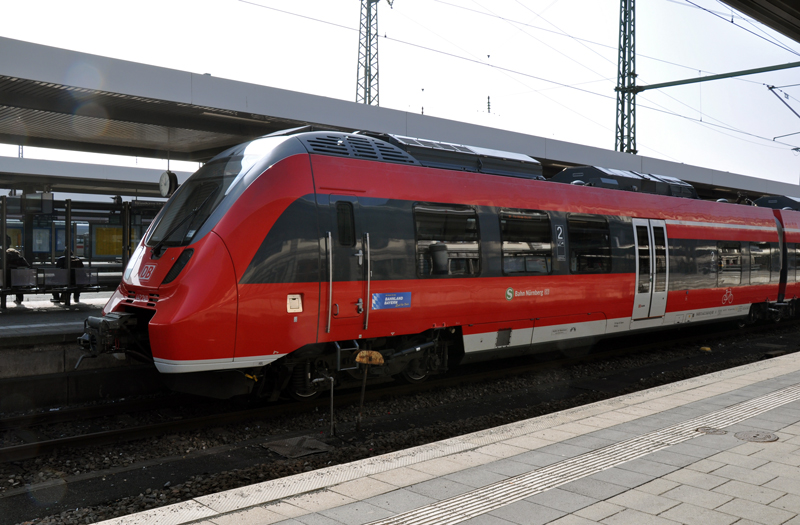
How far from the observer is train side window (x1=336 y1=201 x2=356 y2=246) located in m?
7.31

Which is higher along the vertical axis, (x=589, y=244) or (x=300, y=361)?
(x=589, y=244)

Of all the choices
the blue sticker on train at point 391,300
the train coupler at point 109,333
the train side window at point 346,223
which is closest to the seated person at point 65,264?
the train coupler at point 109,333

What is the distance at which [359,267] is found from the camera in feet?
24.4

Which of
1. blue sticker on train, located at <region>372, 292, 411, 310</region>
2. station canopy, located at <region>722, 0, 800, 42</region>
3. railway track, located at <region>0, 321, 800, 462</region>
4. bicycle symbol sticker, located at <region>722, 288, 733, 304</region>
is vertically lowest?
railway track, located at <region>0, 321, 800, 462</region>

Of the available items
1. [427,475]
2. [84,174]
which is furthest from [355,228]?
[84,174]

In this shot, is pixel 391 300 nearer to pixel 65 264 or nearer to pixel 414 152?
pixel 414 152

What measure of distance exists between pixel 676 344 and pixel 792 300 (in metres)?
6.57

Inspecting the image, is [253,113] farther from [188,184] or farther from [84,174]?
[84,174]

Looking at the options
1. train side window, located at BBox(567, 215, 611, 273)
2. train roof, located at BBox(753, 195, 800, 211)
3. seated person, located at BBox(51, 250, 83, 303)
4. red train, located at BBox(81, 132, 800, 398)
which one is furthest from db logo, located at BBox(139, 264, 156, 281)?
train roof, located at BBox(753, 195, 800, 211)

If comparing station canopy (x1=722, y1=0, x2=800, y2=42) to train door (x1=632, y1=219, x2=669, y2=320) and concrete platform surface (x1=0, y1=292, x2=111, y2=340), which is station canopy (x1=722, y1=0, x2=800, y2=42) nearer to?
train door (x1=632, y1=219, x2=669, y2=320)

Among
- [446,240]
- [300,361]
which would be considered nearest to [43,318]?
[300,361]

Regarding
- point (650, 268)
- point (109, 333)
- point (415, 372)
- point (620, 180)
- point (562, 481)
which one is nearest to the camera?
point (562, 481)

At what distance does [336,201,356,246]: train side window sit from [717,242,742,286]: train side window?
1017cm

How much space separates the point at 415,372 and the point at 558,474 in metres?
4.38
